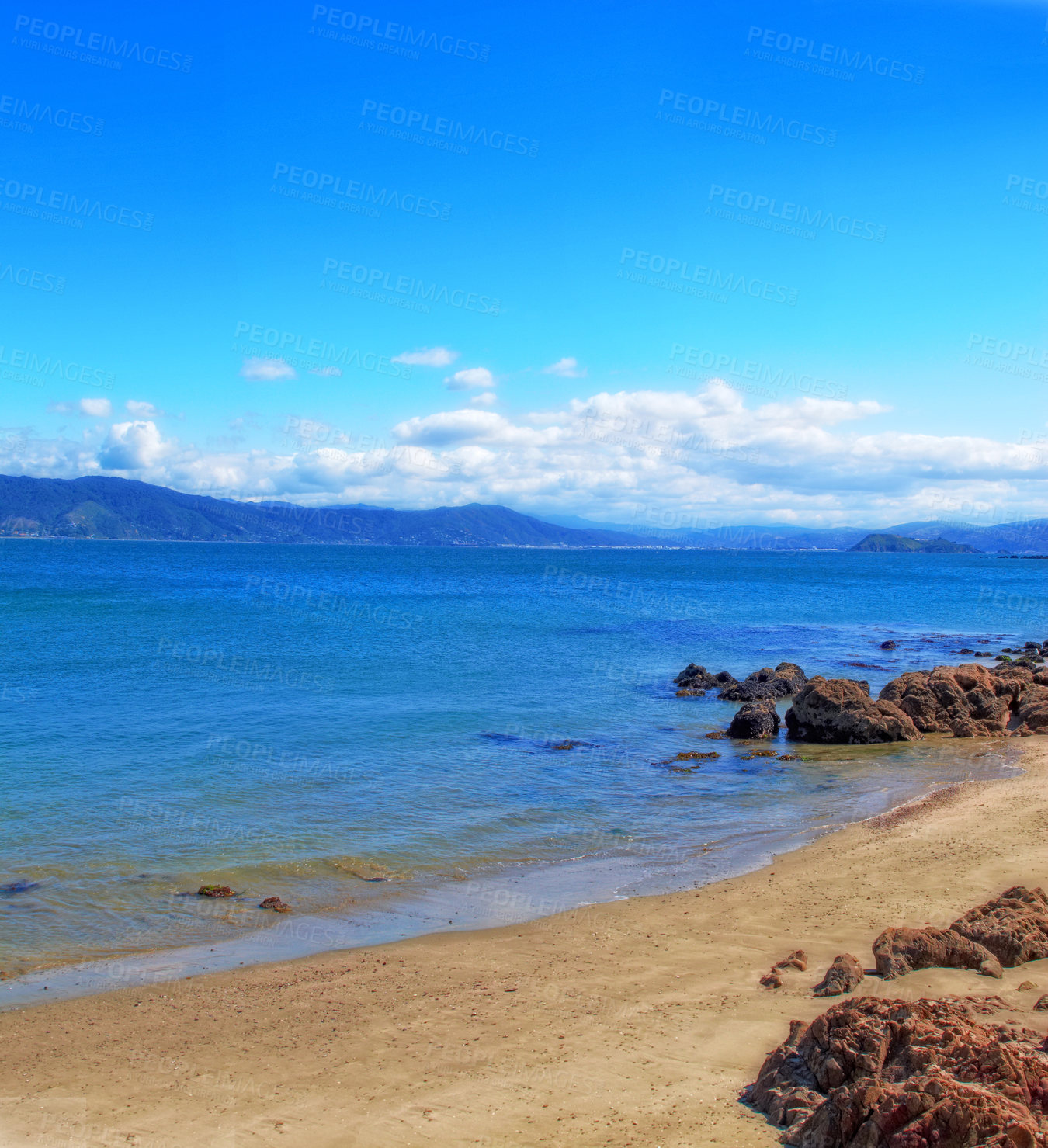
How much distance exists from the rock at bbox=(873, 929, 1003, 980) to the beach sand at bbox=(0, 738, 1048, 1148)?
0.16m

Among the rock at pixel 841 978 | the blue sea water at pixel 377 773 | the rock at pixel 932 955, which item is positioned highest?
the rock at pixel 932 955

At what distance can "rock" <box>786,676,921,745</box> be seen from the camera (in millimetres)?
26516

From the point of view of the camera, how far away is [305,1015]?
10023 millimetres

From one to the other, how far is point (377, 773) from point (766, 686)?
18.7m

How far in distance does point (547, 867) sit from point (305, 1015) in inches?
264

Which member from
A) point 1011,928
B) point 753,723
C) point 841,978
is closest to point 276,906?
point 841,978

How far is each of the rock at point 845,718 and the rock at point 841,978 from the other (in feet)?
58.4

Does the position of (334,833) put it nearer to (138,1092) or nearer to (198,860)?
(198,860)

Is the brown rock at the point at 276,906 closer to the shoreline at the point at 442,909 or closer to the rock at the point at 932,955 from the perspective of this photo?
the shoreline at the point at 442,909

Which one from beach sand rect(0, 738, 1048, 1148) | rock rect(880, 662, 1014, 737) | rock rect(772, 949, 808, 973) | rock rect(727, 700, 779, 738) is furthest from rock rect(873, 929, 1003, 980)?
rock rect(880, 662, 1014, 737)

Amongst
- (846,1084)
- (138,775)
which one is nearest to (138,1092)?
(846,1084)

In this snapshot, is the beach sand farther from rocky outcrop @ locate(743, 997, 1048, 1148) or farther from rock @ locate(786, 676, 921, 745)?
rock @ locate(786, 676, 921, 745)

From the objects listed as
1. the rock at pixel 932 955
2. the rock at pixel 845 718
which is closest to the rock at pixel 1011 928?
the rock at pixel 932 955

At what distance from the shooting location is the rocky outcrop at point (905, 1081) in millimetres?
5730
